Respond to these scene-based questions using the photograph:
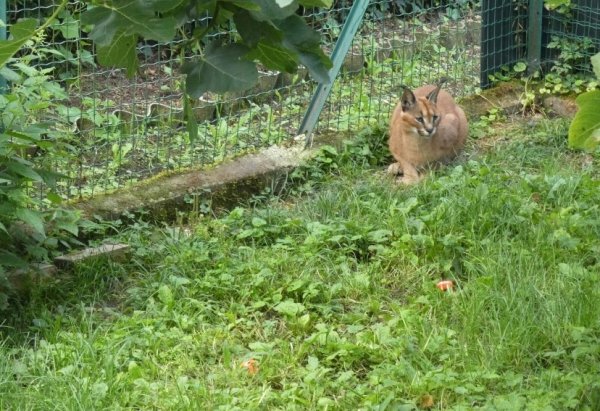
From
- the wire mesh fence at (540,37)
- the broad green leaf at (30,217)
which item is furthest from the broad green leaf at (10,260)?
the wire mesh fence at (540,37)

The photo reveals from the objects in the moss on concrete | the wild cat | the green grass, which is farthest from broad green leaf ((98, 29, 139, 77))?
the moss on concrete

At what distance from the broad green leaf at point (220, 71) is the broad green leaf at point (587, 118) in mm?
604

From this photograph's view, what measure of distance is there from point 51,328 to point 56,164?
124 cm

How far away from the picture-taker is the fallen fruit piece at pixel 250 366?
13.6ft

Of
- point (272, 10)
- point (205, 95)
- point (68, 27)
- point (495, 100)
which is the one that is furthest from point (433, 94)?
point (272, 10)

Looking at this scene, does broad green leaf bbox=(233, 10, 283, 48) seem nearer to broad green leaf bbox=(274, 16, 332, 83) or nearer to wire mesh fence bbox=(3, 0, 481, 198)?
broad green leaf bbox=(274, 16, 332, 83)

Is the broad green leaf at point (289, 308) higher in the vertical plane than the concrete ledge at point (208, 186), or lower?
higher

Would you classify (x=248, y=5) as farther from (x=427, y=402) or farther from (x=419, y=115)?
(x=419, y=115)

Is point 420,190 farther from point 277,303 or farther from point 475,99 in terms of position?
point 475,99

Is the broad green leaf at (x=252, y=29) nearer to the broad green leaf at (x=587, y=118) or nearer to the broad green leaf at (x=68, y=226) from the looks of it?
the broad green leaf at (x=587, y=118)

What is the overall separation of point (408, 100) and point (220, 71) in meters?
5.40

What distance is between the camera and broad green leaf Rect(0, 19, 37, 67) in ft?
4.26

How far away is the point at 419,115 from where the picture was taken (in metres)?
6.83

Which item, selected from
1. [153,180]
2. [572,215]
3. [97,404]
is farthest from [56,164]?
[572,215]
